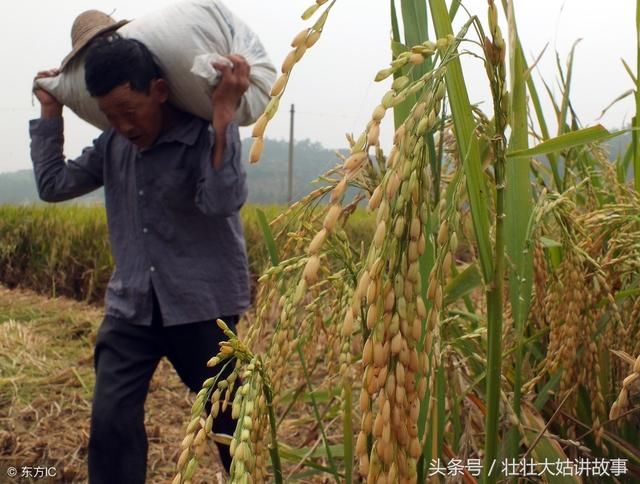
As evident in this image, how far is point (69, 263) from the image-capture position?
590 cm

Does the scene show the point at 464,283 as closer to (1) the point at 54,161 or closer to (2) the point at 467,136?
(2) the point at 467,136

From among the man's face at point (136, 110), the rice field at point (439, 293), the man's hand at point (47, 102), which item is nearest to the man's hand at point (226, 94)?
the man's face at point (136, 110)

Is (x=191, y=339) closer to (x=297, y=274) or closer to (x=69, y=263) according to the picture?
(x=297, y=274)

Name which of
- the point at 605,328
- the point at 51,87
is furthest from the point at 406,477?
the point at 51,87

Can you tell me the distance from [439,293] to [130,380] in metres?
1.85

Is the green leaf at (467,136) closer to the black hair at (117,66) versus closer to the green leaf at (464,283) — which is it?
the green leaf at (464,283)

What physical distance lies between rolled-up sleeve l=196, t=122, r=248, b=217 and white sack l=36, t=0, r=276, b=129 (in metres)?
0.14

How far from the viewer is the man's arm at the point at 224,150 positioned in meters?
2.07

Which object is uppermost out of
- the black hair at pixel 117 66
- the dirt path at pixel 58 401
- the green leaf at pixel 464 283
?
the black hair at pixel 117 66

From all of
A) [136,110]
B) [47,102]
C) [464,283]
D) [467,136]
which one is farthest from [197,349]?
[467,136]

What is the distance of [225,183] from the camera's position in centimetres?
207

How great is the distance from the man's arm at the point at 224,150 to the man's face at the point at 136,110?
191mm

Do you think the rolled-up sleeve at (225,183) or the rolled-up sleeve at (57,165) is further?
the rolled-up sleeve at (57,165)

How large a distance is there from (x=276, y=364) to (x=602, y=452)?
2.01 feet
